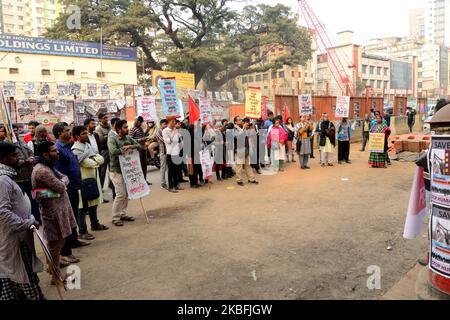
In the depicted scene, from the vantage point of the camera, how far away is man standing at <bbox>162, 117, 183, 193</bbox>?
330 inches

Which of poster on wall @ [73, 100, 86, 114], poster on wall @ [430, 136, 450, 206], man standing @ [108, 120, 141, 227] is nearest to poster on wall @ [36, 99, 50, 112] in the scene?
poster on wall @ [73, 100, 86, 114]

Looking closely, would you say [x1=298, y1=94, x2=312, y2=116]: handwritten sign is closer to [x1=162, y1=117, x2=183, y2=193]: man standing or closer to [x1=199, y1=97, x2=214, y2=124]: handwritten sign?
[x1=199, y1=97, x2=214, y2=124]: handwritten sign

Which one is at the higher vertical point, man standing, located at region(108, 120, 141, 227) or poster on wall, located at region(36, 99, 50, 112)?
poster on wall, located at region(36, 99, 50, 112)

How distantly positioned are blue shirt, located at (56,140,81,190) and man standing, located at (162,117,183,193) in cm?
350

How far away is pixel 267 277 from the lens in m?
3.89

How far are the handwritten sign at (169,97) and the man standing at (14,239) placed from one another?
5.83 meters

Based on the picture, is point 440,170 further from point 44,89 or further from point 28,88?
point 44,89

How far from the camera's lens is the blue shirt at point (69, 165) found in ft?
15.5

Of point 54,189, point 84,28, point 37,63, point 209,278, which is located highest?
point 84,28

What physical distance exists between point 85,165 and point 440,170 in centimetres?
448

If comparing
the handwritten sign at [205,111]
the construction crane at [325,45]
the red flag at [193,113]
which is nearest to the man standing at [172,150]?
the red flag at [193,113]
